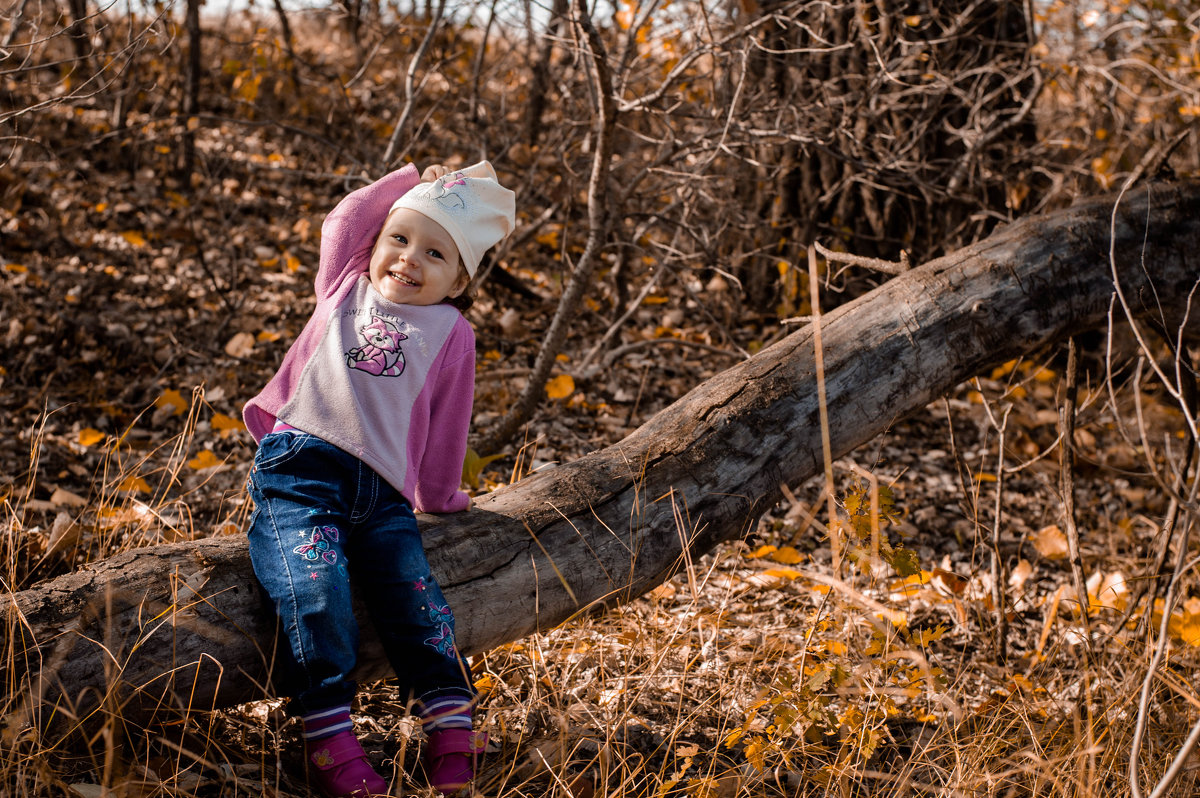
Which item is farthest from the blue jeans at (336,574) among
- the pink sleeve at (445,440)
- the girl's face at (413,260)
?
the girl's face at (413,260)

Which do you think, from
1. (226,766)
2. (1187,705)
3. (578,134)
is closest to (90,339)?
(578,134)

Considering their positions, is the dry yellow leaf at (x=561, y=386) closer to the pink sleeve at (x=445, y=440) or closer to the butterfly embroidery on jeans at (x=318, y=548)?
the pink sleeve at (x=445, y=440)

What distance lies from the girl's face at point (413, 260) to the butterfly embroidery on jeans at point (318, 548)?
23.3 inches

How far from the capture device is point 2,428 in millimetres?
3342

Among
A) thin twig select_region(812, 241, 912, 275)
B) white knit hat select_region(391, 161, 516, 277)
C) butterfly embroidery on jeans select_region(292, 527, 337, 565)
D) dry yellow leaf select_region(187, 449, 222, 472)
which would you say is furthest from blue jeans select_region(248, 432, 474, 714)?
thin twig select_region(812, 241, 912, 275)

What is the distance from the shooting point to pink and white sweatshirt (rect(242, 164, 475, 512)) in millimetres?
2002

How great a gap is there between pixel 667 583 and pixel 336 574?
1434 mm

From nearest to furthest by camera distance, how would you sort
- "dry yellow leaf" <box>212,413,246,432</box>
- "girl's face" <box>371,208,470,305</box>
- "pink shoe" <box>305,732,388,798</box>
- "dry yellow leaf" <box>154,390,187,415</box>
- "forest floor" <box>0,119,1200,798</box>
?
"pink shoe" <box>305,732,388,798</box> → "forest floor" <box>0,119,1200,798</box> → "girl's face" <box>371,208,470,305</box> → "dry yellow leaf" <box>212,413,246,432</box> → "dry yellow leaf" <box>154,390,187,415</box>

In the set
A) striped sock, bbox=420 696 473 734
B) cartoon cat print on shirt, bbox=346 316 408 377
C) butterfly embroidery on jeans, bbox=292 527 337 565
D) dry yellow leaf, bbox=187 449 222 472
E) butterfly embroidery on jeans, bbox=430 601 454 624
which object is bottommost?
striped sock, bbox=420 696 473 734

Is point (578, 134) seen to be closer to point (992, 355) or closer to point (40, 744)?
point (992, 355)

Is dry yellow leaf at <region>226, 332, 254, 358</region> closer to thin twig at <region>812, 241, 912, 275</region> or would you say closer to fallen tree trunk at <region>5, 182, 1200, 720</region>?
fallen tree trunk at <region>5, 182, 1200, 720</region>

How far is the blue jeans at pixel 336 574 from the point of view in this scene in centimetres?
179

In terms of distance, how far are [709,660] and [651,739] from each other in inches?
13.4

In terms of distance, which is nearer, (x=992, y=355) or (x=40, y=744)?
(x=40, y=744)
